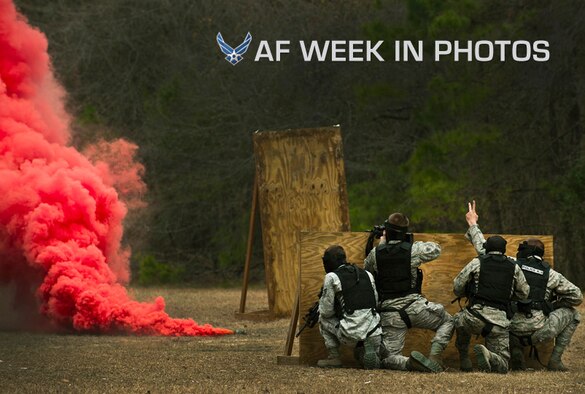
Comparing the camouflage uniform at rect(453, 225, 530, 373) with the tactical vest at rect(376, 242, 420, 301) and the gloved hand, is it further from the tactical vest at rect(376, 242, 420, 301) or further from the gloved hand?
the gloved hand

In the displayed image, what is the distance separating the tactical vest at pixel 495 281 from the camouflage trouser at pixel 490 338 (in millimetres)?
197

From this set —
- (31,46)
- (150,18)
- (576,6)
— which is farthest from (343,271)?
(150,18)

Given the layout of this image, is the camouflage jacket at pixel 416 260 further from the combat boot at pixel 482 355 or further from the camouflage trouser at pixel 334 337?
the combat boot at pixel 482 355

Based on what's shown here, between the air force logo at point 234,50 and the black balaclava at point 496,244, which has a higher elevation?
the air force logo at point 234,50

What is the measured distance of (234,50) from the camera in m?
32.0

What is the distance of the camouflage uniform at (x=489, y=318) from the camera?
38.8 feet

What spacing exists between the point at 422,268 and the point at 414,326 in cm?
75

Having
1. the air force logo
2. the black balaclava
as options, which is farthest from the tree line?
the black balaclava

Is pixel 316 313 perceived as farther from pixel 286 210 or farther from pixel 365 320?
pixel 286 210

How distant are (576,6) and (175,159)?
11.4 meters

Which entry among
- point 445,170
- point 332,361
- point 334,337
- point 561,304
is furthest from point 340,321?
point 445,170

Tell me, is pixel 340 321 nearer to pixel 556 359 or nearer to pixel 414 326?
pixel 414 326

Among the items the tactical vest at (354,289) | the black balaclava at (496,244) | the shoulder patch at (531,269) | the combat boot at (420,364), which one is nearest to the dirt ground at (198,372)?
the combat boot at (420,364)

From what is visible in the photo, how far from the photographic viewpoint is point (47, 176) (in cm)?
1783
